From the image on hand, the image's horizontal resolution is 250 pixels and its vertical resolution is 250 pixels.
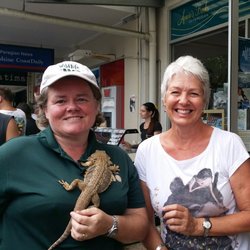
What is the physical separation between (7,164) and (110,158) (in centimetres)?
48

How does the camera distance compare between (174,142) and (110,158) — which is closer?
(110,158)

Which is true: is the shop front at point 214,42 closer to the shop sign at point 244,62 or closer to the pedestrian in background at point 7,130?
the shop sign at point 244,62

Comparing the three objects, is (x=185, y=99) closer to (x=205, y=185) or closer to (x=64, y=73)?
(x=205, y=185)

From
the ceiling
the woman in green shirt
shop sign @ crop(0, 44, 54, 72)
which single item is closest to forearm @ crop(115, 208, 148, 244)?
the woman in green shirt

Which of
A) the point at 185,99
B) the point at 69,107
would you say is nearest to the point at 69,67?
the point at 69,107

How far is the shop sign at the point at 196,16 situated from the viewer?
706cm

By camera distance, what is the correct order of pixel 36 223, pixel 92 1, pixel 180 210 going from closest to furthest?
pixel 36 223
pixel 180 210
pixel 92 1

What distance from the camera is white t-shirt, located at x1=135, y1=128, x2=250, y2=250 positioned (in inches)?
71.2

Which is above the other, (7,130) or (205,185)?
(7,130)

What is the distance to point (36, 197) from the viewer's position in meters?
1.49

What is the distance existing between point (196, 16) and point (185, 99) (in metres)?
6.31

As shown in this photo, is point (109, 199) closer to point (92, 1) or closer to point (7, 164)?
point (7, 164)

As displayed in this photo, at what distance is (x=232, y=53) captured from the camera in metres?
3.53

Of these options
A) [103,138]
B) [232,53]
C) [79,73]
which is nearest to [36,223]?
[79,73]
